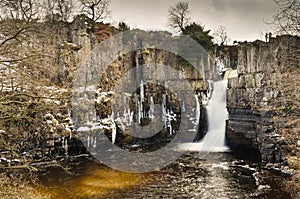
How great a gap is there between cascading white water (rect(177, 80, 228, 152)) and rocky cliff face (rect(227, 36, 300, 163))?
90 cm

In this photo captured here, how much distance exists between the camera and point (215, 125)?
69.8ft

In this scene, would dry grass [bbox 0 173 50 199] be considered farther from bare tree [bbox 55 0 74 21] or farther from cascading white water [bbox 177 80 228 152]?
bare tree [bbox 55 0 74 21]

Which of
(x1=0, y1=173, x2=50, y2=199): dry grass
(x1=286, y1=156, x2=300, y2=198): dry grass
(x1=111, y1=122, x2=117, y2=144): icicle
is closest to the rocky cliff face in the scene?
(x1=286, y1=156, x2=300, y2=198): dry grass

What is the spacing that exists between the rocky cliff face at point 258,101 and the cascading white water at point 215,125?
897mm

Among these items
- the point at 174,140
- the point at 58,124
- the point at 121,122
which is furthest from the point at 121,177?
the point at 174,140

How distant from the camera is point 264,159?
1516 cm

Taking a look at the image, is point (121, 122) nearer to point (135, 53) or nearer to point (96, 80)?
point (96, 80)

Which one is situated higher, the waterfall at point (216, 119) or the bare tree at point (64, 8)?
the bare tree at point (64, 8)

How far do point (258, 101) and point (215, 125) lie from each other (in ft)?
15.2

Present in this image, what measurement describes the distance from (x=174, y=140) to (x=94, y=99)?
6.91 m

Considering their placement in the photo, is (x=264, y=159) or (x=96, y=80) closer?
(x=264, y=159)

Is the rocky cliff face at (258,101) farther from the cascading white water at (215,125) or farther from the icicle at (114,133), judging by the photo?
the icicle at (114,133)

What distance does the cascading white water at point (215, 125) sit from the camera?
1930 cm

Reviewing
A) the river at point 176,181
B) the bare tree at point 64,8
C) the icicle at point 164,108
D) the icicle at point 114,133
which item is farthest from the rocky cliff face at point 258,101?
the bare tree at point 64,8
